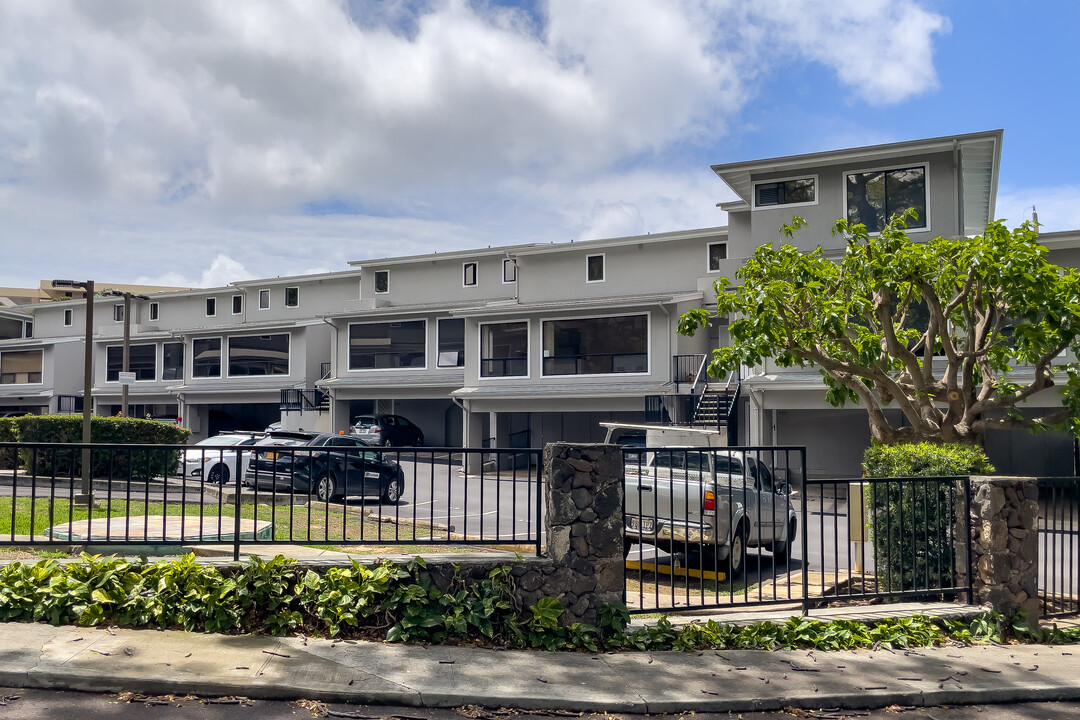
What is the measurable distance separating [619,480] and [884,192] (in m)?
18.8

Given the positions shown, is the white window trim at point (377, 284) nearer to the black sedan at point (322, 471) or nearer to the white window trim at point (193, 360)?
the white window trim at point (193, 360)

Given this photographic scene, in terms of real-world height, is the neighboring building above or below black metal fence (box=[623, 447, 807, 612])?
above

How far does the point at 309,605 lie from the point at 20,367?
44.0m

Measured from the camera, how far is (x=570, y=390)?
28.4m

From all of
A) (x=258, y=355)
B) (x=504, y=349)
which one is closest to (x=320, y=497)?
(x=504, y=349)

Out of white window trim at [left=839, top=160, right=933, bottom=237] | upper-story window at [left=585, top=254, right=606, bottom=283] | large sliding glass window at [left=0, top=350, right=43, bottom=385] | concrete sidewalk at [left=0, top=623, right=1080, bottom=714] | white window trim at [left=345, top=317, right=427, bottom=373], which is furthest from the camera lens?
large sliding glass window at [left=0, top=350, right=43, bottom=385]

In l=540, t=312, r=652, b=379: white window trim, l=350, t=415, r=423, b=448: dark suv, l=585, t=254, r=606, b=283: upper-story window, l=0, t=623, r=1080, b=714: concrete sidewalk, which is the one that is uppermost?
l=585, t=254, r=606, b=283: upper-story window

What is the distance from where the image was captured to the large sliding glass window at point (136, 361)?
42219 millimetres

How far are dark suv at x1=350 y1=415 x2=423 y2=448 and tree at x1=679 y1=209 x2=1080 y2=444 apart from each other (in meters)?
22.8

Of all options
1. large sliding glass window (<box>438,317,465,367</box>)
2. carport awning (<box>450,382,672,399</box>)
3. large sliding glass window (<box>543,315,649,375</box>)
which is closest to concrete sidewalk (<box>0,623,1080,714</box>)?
carport awning (<box>450,382,672,399</box>)

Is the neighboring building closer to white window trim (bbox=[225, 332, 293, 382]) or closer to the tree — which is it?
white window trim (bbox=[225, 332, 293, 382])

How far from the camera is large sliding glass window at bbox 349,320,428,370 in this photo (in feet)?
113

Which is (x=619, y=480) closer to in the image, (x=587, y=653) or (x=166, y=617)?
(x=587, y=653)

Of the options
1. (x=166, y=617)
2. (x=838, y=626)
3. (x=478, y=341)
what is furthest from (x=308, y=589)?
(x=478, y=341)
